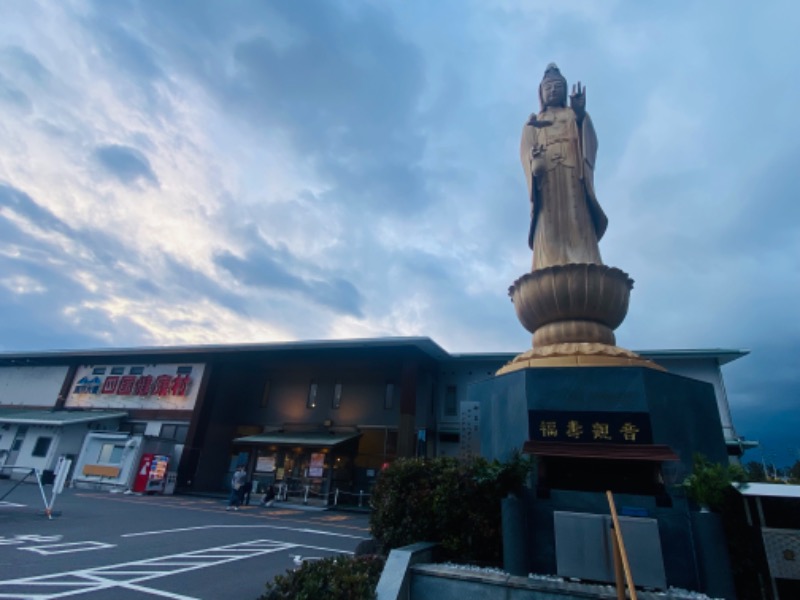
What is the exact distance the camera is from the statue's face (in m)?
11.3

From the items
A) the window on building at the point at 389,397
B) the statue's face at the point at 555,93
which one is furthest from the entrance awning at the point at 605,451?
the window on building at the point at 389,397

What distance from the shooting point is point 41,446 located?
75.3ft

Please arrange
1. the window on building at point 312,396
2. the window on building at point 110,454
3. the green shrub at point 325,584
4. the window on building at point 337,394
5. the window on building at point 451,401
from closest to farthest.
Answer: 1. the green shrub at point 325,584
2. the window on building at point 110,454
3. the window on building at point 451,401
4. the window on building at point 337,394
5. the window on building at point 312,396

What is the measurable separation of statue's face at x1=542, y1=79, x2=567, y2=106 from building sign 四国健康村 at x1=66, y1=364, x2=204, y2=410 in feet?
69.6

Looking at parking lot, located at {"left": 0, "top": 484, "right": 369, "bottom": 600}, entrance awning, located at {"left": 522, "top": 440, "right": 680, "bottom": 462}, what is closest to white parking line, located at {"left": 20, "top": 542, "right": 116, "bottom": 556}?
parking lot, located at {"left": 0, "top": 484, "right": 369, "bottom": 600}

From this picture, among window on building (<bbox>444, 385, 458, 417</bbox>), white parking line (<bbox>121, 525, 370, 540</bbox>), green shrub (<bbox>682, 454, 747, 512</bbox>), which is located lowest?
white parking line (<bbox>121, 525, 370, 540</bbox>)

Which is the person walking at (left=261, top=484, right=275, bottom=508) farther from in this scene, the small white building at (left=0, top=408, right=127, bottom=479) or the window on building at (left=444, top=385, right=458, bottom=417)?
the small white building at (left=0, top=408, right=127, bottom=479)

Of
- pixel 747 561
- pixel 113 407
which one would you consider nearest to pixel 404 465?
pixel 747 561

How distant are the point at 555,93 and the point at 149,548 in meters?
14.0

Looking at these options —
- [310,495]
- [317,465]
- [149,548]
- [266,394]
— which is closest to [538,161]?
[149,548]

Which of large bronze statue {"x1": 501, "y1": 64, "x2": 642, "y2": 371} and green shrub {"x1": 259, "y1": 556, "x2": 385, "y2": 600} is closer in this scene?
green shrub {"x1": 259, "y1": 556, "x2": 385, "y2": 600}

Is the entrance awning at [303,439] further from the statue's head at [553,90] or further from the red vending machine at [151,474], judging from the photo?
the statue's head at [553,90]

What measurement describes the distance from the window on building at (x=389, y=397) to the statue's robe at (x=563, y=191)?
1328 cm

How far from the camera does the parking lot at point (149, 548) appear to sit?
18.4 ft
